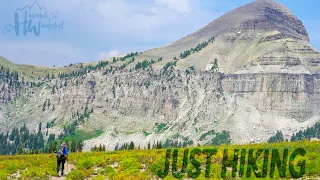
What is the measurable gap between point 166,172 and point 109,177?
193 inches

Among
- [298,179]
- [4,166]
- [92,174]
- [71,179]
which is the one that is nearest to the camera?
[298,179]

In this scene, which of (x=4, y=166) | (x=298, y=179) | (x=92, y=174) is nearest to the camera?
(x=298, y=179)

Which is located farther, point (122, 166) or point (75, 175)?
point (122, 166)

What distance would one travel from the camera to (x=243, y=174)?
3684 centimetres

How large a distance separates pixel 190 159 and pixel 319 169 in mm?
11281

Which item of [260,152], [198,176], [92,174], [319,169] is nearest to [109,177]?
[92,174]

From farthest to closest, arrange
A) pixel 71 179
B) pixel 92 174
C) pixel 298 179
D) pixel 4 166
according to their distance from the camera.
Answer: pixel 4 166
pixel 92 174
pixel 71 179
pixel 298 179

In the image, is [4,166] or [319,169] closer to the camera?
[319,169]

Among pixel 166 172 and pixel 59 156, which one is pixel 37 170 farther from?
pixel 166 172

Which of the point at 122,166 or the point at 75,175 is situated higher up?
the point at 122,166

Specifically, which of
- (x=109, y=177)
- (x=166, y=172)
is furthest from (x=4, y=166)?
(x=166, y=172)

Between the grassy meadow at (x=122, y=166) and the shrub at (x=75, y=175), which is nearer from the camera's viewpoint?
the grassy meadow at (x=122, y=166)

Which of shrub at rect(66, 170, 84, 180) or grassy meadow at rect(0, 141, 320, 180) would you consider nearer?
grassy meadow at rect(0, 141, 320, 180)

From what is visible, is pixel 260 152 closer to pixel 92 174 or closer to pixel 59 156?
pixel 92 174
